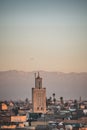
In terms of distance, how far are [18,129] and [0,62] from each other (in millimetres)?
752

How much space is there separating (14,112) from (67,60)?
2.71 ft

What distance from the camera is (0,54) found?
18.0m

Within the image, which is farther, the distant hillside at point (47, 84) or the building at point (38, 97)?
the building at point (38, 97)

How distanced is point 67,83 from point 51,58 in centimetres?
33

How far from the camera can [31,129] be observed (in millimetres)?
17891

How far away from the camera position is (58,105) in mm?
18312

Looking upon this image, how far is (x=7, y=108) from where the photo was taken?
59.9ft

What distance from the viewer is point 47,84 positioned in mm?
18125

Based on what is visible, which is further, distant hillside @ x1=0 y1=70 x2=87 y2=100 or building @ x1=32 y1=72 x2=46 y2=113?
building @ x1=32 y1=72 x2=46 y2=113

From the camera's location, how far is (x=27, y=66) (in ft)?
59.3

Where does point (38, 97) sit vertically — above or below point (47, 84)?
below

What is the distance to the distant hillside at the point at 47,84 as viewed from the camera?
18.0 meters

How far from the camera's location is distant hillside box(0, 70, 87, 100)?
709 inches

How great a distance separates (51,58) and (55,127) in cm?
75
